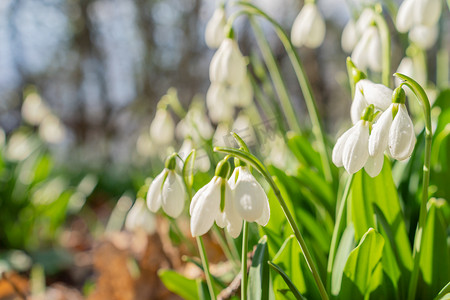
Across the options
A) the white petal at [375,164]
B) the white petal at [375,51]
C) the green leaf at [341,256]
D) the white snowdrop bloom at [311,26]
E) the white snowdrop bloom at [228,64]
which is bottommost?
the green leaf at [341,256]

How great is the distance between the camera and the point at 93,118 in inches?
510

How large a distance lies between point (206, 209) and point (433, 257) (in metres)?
0.58

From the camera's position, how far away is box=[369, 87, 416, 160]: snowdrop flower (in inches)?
26.9

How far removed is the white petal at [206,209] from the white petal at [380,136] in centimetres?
26

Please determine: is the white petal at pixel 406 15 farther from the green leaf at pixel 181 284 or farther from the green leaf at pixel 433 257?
the green leaf at pixel 181 284

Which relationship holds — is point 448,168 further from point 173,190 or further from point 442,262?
point 173,190

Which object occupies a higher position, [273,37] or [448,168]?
[273,37]

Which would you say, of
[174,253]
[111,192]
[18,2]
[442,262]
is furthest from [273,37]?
[442,262]

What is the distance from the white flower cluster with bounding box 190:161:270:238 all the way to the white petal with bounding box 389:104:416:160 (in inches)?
8.9

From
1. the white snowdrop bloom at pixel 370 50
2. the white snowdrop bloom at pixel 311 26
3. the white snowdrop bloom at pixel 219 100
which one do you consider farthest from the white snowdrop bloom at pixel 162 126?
the white snowdrop bloom at pixel 370 50

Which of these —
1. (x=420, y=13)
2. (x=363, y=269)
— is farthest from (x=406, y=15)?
(x=363, y=269)

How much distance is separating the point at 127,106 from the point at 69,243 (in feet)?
30.5

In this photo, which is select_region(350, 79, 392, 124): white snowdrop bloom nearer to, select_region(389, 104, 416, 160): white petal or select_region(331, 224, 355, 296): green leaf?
select_region(389, 104, 416, 160): white petal

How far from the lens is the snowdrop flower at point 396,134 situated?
684 mm
